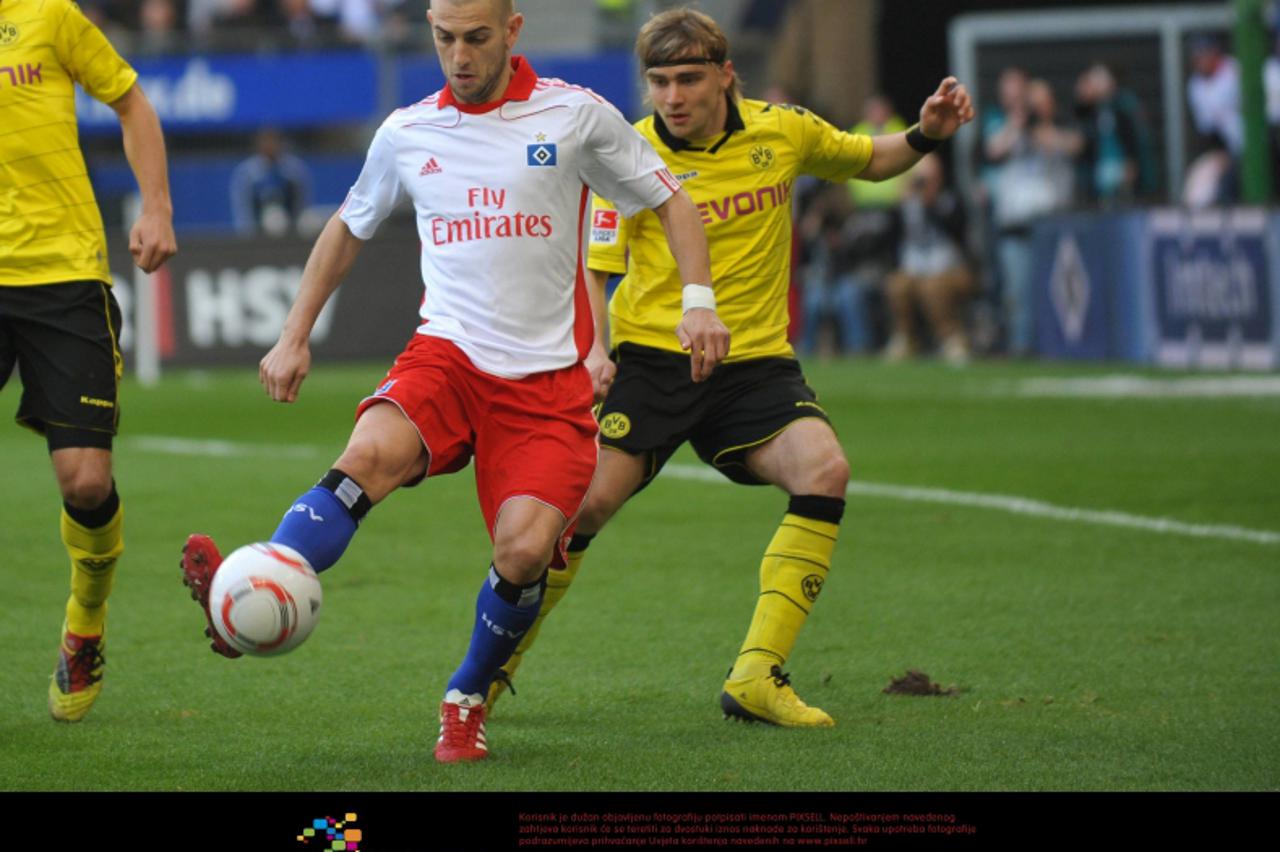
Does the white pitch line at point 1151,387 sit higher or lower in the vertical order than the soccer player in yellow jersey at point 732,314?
lower

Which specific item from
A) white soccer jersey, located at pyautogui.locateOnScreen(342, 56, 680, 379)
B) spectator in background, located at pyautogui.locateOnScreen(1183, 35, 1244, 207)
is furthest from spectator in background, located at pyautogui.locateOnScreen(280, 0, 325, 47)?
white soccer jersey, located at pyautogui.locateOnScreen(342, 56, 680, 379)

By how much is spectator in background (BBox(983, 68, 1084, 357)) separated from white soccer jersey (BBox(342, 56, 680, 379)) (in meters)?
16.1

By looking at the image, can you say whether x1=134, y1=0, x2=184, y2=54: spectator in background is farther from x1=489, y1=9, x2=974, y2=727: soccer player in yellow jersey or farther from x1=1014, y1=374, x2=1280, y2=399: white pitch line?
Answer: x1=489, y1=9, x2=974, y2=727: soccer player in yellow jersey

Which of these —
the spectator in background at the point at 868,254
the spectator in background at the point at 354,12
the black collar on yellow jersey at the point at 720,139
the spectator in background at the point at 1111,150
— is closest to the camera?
the black collar on yellow jersey at the point at 720,139

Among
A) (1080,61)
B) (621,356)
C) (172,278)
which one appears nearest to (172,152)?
(172,278)

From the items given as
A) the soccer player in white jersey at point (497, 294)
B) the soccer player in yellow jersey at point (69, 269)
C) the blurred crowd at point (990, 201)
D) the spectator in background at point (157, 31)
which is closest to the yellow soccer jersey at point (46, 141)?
the soccer player in yellow jersey at point (69, 269)

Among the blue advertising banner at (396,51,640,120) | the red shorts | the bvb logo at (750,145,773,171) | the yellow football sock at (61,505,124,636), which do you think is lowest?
the yellow football sock at (61,505,124,636)

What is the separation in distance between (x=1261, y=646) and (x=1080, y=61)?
715 inches

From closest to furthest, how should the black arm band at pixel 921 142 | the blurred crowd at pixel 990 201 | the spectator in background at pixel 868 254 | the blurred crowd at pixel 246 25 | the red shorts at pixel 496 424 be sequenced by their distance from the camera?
the red shorts at pixel 496 424
the black arm band at pixel 921 142
the blurred crowd at pixel 990 201
the spectator in background at pixel 868 254
the blurred crowd at pixel 246 25

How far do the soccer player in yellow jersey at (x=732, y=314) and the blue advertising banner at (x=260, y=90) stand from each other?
22935 mm

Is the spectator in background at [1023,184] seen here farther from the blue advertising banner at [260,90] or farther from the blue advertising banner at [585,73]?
the blue advertising banner at [260,90]

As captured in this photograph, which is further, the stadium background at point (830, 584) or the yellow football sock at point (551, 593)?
the yellow football sock at point (551, 593)

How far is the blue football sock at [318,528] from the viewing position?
5594 mm

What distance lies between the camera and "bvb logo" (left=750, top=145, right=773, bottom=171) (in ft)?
23.1
